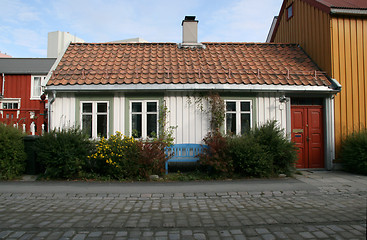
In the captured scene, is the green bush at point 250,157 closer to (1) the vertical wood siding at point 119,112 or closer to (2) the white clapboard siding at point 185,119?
(2) the white clapboard siding at point 185,119

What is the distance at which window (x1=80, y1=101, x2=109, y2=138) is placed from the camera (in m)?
9.79

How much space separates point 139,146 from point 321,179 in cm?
576

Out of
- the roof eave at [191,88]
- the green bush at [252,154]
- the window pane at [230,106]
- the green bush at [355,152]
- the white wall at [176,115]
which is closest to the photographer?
the green bush at [252,154]

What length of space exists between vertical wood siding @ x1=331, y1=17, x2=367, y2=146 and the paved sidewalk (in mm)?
2313

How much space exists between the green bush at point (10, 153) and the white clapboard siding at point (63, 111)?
4.17ft

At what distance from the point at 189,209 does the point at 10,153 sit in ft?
20.5

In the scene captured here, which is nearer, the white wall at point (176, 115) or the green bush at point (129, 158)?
the green bush at point (129, 158)

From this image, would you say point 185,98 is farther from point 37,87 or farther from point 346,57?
point 37,87

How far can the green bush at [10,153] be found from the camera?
8391 millimetres

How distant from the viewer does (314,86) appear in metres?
9.73

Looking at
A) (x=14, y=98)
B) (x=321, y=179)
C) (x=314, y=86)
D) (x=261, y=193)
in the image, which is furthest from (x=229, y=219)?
(x=14, y=98)

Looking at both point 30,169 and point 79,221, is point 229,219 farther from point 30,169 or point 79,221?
point 30,169

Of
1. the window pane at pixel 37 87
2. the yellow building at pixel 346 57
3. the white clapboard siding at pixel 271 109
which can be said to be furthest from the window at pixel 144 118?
the window pane at pixel 37 87

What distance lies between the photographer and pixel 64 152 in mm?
8281
